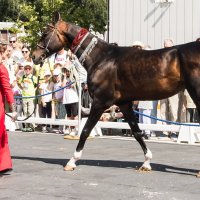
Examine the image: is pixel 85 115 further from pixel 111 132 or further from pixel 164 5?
pixel 164 5

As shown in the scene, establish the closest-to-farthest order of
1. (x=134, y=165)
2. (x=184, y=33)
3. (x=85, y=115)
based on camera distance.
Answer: (x=134, y=165) < (x=85, y=115) < (x=184, y=33)

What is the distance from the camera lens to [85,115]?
15.9 meters

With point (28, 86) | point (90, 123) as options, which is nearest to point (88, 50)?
point (90, 123)

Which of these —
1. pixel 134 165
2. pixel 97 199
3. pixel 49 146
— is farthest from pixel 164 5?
pixel 97 199

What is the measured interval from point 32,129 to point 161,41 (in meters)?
4.72

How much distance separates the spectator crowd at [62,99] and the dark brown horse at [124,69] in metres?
4.27

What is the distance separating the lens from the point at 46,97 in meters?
16.9

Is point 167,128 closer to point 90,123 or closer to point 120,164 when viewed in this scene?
point 120,164

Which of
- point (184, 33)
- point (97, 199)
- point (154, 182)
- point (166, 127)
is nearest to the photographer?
point (97, 199)

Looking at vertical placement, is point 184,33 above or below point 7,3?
below

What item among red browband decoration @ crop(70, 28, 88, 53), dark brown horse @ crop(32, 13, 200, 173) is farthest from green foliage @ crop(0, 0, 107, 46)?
red browband decoration @ crop(70, 28, 88, 53)

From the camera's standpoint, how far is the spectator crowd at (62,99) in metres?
15.3

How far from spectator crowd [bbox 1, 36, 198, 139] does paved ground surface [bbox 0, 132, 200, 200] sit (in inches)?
58.8

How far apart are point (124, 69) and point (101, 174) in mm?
1614
